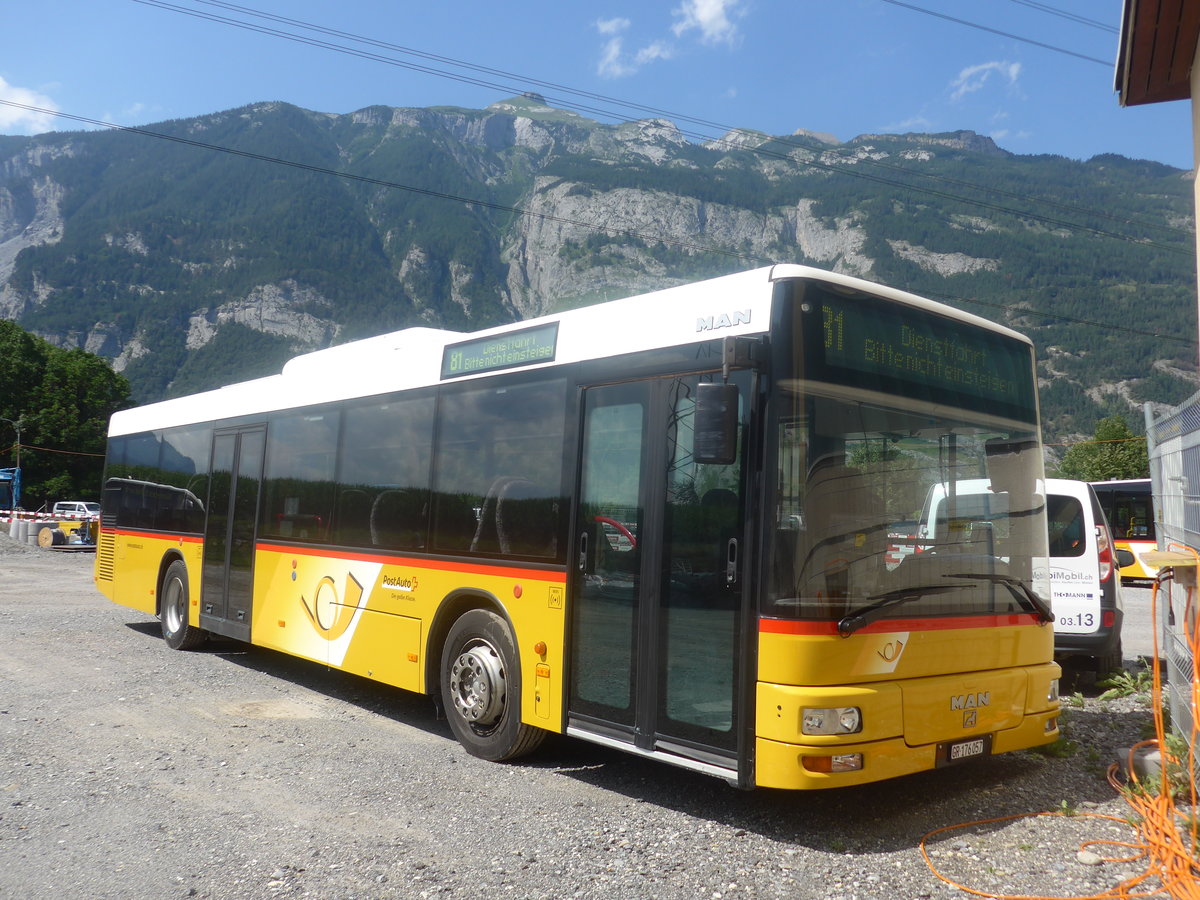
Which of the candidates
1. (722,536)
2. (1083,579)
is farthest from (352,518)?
(1083,579)

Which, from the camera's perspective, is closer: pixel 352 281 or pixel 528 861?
pixel 528 861

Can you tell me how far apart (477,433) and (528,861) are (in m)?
3.11

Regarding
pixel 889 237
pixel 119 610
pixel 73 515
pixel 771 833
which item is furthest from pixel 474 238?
pixel 771 833

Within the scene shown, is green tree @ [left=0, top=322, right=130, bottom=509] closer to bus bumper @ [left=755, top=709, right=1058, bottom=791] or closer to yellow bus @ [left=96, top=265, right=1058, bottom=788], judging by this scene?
yellow bus @ [left=96, top=265, right=1058, bottom=788]

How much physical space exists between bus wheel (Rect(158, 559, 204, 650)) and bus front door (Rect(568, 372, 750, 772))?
7.15 m

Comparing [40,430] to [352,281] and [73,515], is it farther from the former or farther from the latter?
[352,281]

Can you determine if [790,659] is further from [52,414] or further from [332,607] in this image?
[52,414]

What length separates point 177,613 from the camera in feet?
37.3

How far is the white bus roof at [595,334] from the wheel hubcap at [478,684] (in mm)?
1919

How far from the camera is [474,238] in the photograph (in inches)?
7554

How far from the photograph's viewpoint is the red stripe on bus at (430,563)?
19.7 feet

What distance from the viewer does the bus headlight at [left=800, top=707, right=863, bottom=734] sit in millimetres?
4535

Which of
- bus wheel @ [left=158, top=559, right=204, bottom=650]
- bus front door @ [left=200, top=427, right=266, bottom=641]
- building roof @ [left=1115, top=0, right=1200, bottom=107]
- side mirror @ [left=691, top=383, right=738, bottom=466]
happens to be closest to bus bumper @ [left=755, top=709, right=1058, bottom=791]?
side mirror @ [left=691, top=383, right=738, bottom=466]

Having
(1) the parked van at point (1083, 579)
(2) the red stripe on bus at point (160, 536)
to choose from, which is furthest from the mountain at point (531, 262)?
(2) the red stripe on bus at point (160, 536)
